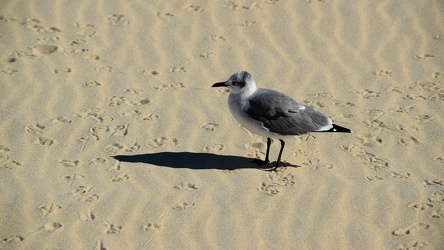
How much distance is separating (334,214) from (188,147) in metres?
1.83

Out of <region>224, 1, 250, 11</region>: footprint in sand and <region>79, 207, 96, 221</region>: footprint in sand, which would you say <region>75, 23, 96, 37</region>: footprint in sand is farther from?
<region>79, 207, 96, 221</region>: footprint in sand

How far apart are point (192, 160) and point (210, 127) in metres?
0.74

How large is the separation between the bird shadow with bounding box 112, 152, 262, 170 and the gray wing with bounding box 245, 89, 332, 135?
527 millimetres

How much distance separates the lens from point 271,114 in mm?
6852

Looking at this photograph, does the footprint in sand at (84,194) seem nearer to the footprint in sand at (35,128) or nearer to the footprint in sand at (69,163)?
the footprint in sand at (69,163)

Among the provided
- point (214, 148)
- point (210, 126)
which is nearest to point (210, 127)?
point (210, 126)

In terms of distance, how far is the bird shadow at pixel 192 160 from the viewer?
Answer: 279 inches

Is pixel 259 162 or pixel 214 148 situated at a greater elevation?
pixel 259 162

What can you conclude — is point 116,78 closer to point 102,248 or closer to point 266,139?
point 266,139

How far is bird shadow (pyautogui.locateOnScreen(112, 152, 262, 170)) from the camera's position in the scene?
23.3ft

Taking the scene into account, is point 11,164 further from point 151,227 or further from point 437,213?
point 437,213

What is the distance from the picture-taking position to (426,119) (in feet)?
26.2

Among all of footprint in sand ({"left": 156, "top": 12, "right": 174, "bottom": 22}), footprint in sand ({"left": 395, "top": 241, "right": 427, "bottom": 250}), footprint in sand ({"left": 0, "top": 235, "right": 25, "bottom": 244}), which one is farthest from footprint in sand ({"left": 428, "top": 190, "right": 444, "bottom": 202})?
footprint in sand ({"left": 156, "top": 12, "right": 174, "bottom": 22})

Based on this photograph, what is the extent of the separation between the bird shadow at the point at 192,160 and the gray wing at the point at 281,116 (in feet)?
1.73
